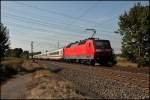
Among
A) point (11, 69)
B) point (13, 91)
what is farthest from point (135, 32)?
point (13, 91)

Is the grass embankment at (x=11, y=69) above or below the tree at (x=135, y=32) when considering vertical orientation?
below

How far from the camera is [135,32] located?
50.4 m

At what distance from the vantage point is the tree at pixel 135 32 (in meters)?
47.9

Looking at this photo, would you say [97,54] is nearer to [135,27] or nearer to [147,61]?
[147,61]

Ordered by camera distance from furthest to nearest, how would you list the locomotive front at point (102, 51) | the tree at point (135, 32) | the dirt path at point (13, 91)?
the tree at point (135, 32)
the locomotive front at point (102, 51)
the dirt path at point (13, 91)

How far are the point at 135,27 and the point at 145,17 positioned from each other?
335 centimetres

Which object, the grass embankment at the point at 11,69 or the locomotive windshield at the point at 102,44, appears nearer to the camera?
the grass embankment at the point at 11,69

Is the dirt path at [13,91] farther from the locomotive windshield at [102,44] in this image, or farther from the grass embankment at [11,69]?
the locomotive windshield at [102,44]

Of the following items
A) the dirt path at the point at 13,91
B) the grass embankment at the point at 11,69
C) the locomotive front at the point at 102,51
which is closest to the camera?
the dirt path at the point at 13,91

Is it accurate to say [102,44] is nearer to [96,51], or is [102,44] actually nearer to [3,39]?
[96,51]

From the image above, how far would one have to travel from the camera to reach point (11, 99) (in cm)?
1060

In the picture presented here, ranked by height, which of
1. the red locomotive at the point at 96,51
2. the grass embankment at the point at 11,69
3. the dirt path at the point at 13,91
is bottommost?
the dirt path at the point at 13,91

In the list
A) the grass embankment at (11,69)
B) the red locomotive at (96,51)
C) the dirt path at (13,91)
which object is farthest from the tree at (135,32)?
the dirt path at (13,91)

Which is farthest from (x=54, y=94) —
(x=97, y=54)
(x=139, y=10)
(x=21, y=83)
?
(x=139, y=10)
